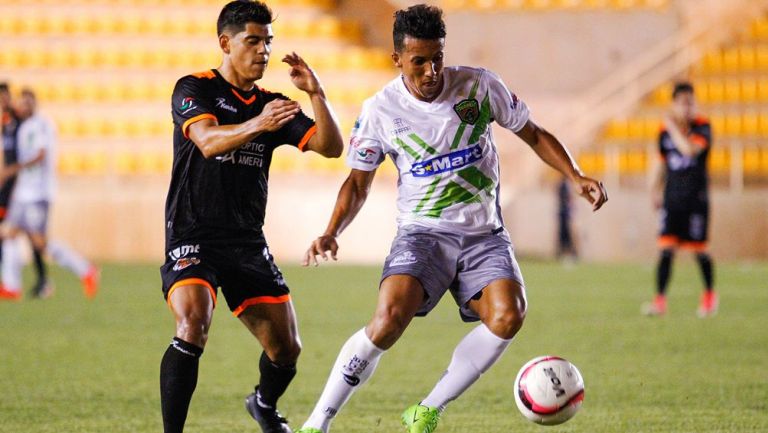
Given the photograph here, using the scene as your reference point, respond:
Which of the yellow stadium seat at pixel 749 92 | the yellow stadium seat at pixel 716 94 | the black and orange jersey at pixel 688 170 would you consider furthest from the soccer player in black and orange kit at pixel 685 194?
the yellow stadium seat at pixel 749 92

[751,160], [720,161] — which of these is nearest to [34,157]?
[720,161]

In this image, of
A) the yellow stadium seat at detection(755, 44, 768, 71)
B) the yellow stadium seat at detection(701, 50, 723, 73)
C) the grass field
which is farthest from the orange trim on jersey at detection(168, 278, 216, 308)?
the yellow stadium seat at detection(755, 44, 768, 71)

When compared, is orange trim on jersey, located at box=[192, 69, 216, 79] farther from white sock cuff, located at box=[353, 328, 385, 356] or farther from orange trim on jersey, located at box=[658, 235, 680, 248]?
orange trim on jersey, located at box=[658, 235, 680, 248]

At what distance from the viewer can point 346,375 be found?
17.2ft

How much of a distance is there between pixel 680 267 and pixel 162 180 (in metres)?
9.16

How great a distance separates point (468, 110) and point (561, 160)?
0.48 m

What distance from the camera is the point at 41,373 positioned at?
795 centimetres

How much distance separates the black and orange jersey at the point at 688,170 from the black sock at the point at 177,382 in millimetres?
7674

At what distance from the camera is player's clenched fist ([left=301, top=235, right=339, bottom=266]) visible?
5.12 meters

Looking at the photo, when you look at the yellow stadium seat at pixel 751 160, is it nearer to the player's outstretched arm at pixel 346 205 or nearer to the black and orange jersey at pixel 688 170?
the black and orange jersey at pixel 688 170

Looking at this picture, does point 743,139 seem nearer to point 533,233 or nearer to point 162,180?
point 533,233

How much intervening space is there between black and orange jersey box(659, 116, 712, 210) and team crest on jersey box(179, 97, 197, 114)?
24.3ft

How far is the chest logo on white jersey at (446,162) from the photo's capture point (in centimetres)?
548

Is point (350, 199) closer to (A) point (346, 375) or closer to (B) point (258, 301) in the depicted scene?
(B) point (258, 301)
